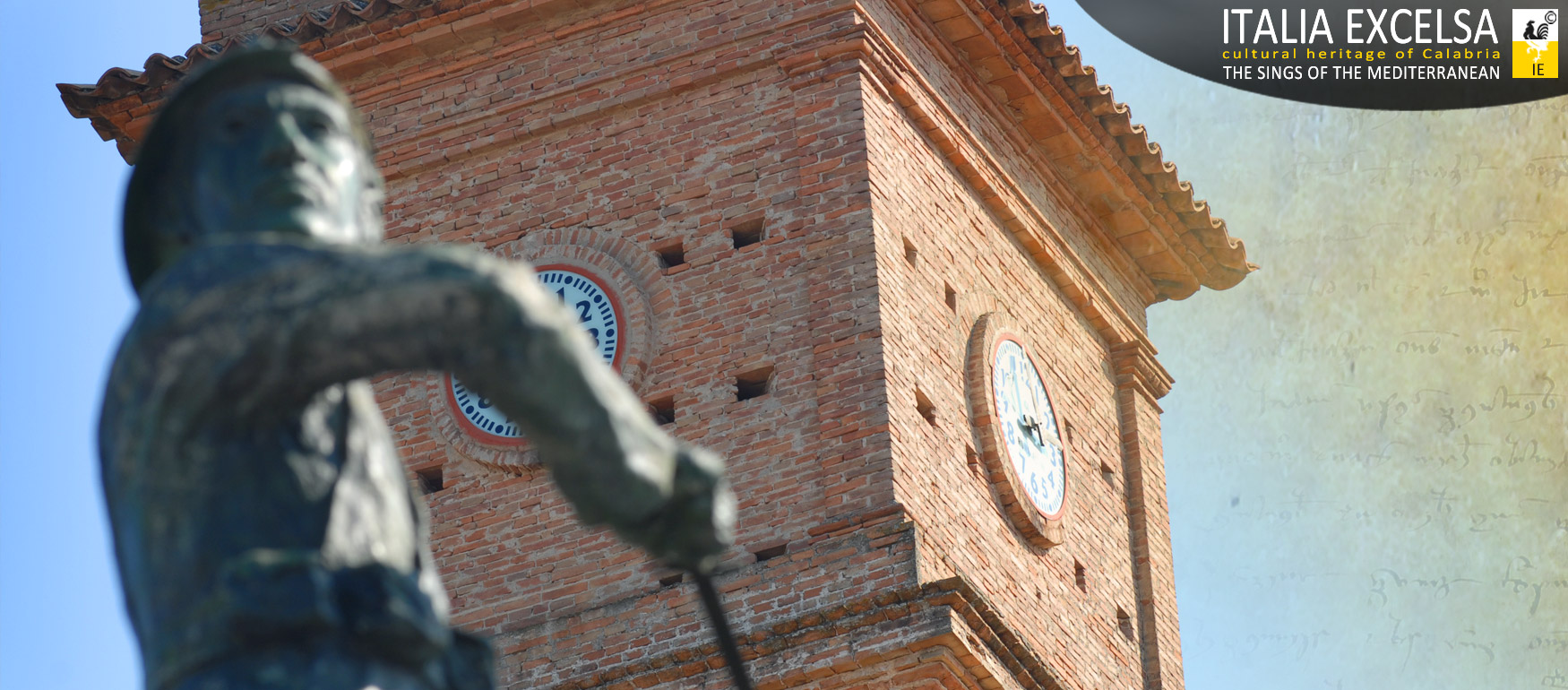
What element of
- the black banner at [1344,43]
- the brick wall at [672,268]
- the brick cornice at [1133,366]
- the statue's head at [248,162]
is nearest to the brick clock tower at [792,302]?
the brick wall at [672,268]

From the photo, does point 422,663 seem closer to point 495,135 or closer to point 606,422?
point 606,422

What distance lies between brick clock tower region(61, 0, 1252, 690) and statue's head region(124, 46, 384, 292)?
13.9 m

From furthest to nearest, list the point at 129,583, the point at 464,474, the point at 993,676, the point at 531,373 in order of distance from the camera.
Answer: the point at 464,474 < the point at 993,676 < the point at 129,583 < the point at 531,373

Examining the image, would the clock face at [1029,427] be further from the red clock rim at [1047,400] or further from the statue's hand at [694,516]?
the statue's hand at [694,516]

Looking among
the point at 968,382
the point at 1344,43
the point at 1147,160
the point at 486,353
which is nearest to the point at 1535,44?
the point at 1344,43

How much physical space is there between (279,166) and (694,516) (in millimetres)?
901

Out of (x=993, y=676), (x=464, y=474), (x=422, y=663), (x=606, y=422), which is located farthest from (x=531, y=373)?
(x=464, y=474)

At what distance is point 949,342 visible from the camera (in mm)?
21328

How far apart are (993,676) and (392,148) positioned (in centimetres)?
577

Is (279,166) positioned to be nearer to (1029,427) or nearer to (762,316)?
(762,316)

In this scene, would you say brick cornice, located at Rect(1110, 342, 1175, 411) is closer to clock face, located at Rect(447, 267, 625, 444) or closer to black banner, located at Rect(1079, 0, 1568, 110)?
black banner, located at Rect(1079, 0, 1568, 110)

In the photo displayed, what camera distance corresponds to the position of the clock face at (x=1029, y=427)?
21578mm

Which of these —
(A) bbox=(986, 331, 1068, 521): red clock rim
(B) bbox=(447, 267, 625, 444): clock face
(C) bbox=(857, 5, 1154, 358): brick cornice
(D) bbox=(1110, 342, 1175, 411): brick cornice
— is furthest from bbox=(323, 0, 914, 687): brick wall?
(D) bbox=(1110, 342, 1175, 411): brick cornice

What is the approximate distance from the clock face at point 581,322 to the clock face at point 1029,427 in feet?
8.19
